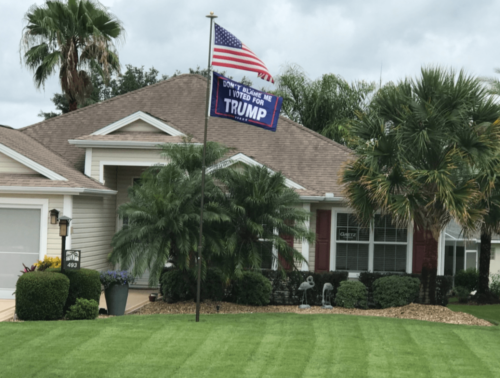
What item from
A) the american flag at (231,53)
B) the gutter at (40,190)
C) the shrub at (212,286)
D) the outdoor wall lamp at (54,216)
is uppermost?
the american flag at (231,53)

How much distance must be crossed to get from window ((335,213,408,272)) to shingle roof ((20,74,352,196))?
1270mm

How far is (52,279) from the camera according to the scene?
11.9 metres

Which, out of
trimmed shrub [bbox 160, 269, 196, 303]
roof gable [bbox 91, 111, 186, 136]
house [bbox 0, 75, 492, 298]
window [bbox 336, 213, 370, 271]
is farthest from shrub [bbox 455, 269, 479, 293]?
roof gable [bbox 91, 111, 186, 136]

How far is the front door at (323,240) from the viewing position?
55.2 feet

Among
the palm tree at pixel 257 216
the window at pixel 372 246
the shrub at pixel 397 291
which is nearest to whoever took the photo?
the palm tree at pixel 257 216

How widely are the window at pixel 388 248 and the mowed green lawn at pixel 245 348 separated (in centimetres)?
440

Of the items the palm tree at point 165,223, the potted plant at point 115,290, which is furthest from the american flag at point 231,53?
the potted plant at point 115,290

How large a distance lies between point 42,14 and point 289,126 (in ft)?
30.3

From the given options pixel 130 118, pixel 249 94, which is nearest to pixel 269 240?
pixel 249 94

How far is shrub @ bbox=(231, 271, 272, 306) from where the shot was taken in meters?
14.5

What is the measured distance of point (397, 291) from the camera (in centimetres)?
1473

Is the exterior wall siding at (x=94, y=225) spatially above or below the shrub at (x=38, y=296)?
above

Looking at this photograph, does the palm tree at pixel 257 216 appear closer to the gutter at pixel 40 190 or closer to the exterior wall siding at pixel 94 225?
the gutter at pixel 40 190

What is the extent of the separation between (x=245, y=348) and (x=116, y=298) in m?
4.53
